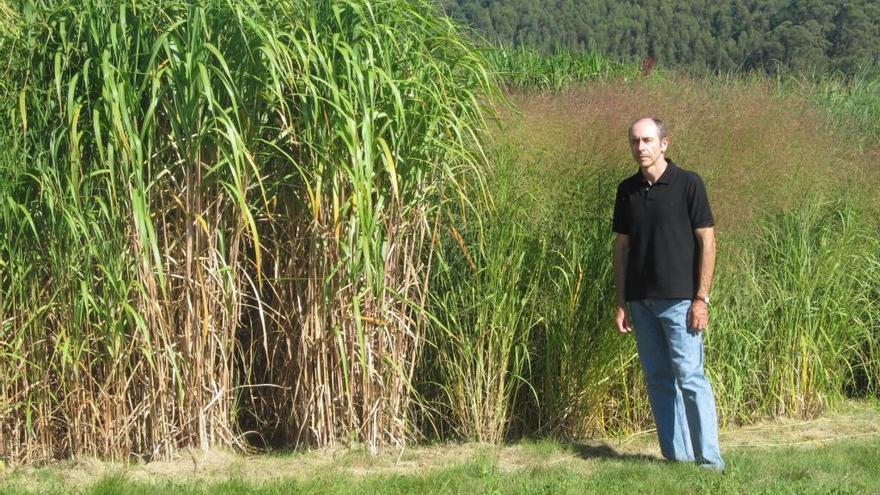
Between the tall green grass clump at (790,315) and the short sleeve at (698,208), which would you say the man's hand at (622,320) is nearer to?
the short sleeve at (698,208)

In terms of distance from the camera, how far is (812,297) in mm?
5977


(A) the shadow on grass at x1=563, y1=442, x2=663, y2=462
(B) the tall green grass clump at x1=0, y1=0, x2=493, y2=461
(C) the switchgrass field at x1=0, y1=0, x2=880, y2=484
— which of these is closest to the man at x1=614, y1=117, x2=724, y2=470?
(A) the shadow on grass at x1=563, y1=442, x2=663, y2=462

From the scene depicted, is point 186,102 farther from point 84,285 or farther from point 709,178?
point 709,178

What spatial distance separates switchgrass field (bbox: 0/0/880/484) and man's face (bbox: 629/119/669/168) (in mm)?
818

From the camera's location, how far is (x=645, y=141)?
181 inches

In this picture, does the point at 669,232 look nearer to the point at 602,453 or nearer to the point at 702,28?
the point at 602,453

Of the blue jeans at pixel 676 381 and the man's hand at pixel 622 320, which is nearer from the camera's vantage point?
the blue jeans at pixel 676 381

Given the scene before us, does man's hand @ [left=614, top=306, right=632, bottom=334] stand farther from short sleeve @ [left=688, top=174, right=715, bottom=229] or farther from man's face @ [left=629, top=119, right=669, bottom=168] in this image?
man's face @ [left=629, top=119, right=669, bottom=168]

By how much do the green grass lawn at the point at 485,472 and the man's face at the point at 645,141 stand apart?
55.8 inches

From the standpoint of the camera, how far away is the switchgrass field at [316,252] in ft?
15.1

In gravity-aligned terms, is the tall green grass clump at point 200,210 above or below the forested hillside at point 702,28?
below

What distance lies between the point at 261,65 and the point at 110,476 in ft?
6.27

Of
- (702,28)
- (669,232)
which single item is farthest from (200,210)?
(702,28)

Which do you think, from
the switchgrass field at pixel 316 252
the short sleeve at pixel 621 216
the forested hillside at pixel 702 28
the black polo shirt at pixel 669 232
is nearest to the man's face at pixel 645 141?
the black polo shirt at pixel 669 232
